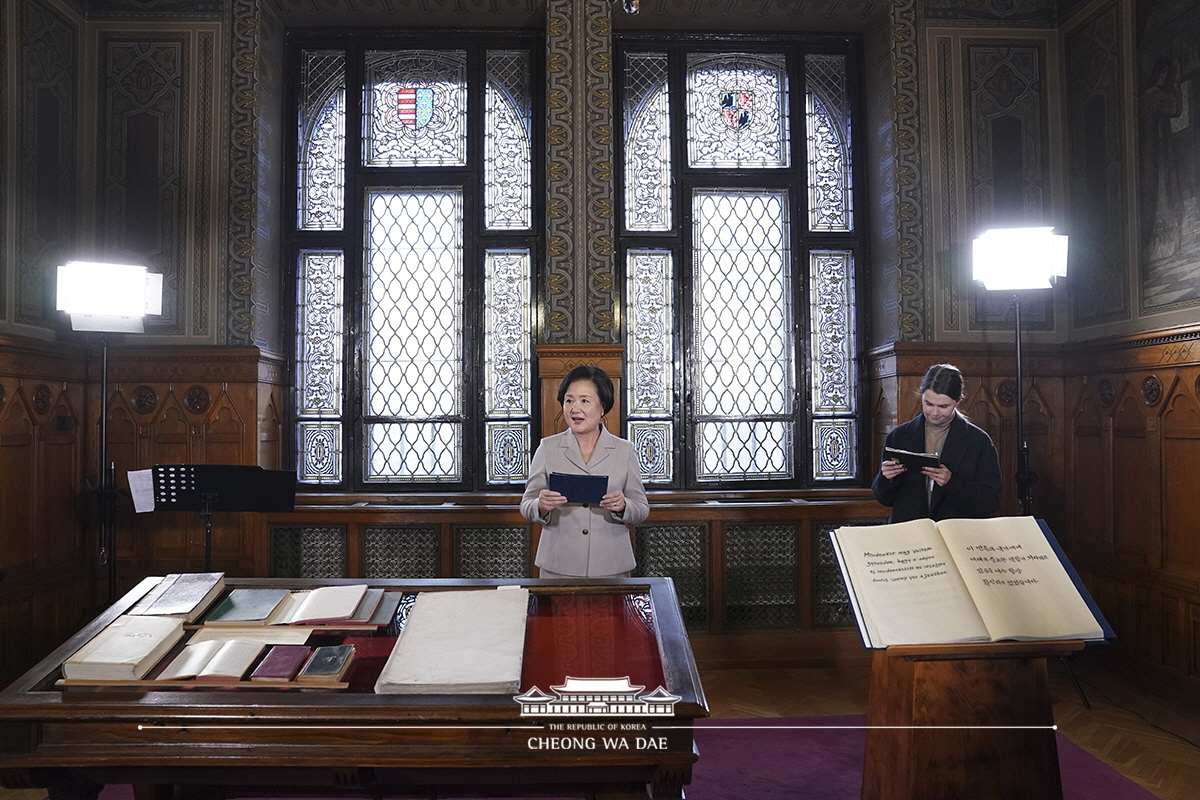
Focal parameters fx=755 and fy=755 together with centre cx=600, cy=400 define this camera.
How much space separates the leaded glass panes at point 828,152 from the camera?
505cm

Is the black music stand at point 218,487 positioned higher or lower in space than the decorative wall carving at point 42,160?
lower

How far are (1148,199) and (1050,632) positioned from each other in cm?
353

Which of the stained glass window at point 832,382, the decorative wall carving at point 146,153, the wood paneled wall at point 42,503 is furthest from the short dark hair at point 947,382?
the wood paneled wall at point 42,503

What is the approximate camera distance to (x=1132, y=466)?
4160mm

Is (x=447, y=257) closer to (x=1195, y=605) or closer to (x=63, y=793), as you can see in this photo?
(x=63, y=793)

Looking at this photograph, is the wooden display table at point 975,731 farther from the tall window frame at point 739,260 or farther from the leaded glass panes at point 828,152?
the leaded glass panes at point 828,152

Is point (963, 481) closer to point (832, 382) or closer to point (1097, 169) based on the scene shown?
point (832, 382)

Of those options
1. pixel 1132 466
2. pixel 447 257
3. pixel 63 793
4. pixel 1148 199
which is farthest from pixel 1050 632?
pixel 447 257

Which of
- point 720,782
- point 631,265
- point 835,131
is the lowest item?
point 720,782

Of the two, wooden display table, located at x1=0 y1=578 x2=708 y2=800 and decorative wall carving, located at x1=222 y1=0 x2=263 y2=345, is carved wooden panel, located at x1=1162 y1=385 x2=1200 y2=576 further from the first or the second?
decorative wall carving, located at x1=222 y1=0 x2=263 y2=345

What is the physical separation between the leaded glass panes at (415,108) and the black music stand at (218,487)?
232 cm

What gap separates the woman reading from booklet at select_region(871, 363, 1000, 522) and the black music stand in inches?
110

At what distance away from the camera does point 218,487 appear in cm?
362

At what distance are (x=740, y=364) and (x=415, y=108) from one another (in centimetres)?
273
